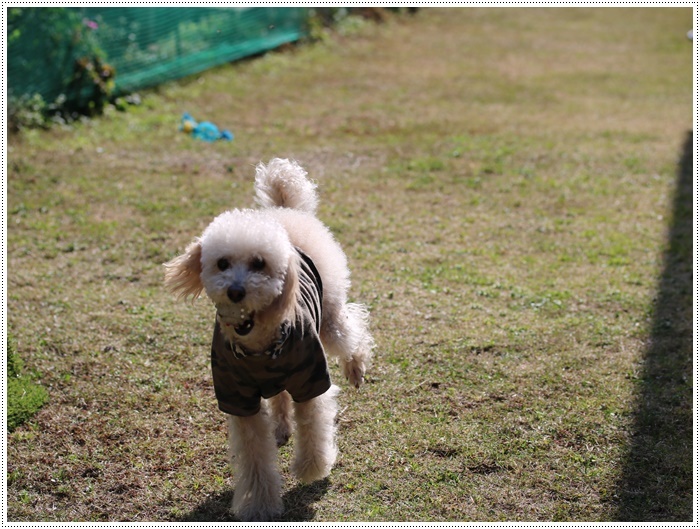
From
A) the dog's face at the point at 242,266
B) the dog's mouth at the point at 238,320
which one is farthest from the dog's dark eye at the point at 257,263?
the dog's mouth at the point at 238,320

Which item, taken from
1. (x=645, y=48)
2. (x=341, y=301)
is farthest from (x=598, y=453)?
(x=645, y=48)

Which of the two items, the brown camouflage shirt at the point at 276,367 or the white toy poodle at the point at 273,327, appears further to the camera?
the brown camouflage shirt at the point at 276,367

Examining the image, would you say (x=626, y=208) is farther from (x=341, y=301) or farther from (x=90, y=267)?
(x=90, y=267)

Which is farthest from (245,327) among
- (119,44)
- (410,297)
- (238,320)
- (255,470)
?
(119,44)

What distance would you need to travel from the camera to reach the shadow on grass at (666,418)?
3.12 metres

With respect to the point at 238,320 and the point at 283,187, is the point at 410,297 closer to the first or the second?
the point at 283,187

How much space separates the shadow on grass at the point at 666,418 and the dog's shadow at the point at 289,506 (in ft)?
3.86

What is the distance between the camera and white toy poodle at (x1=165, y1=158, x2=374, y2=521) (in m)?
2.70

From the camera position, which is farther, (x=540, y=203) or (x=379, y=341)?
(x=540, y=203)

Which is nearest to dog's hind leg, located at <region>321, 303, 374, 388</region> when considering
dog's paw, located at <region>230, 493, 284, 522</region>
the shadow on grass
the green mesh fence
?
dog's paw, located at <region>230, 493, 284, 522</region>

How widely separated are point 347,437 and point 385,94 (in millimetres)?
6848

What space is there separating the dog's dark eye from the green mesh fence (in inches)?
229

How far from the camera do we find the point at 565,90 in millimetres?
10219

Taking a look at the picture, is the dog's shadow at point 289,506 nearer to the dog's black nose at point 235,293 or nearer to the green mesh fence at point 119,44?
the dog's black nose at point 235,293
